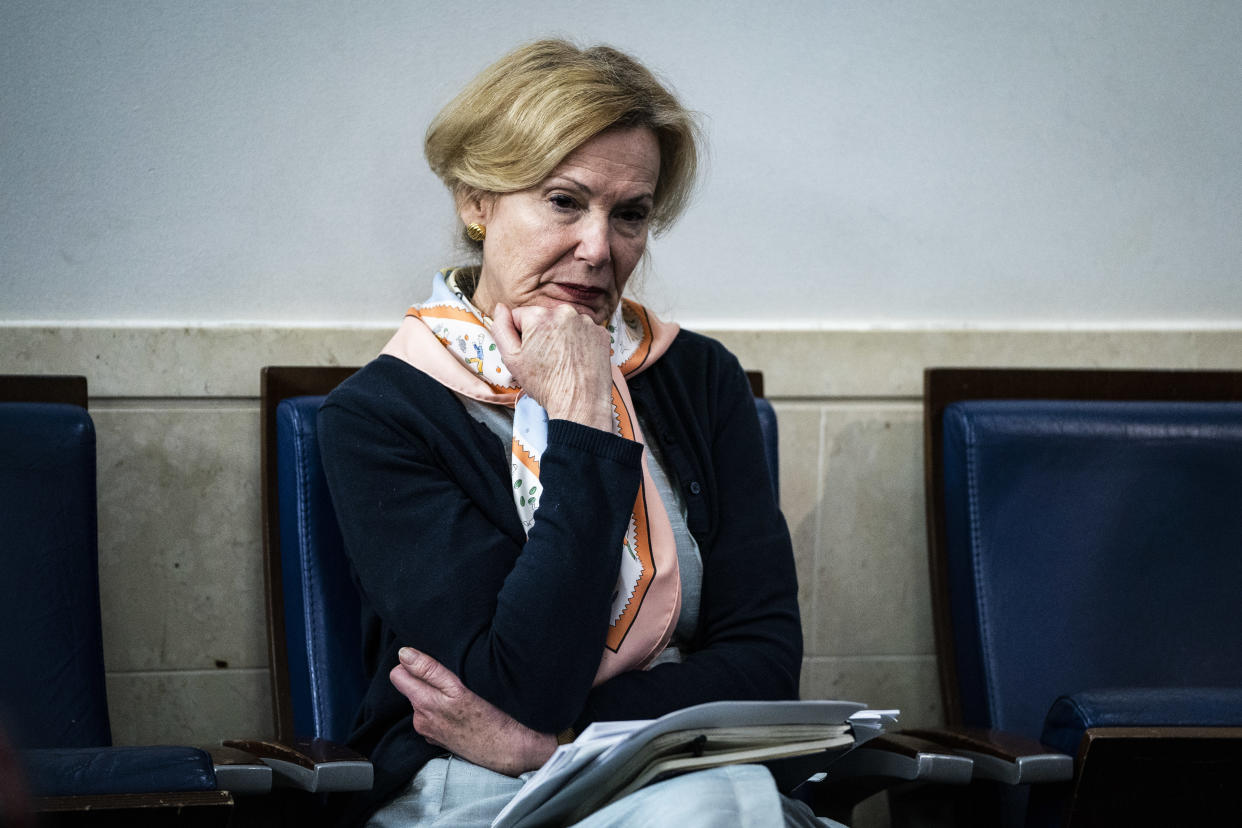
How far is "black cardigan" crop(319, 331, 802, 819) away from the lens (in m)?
1.40

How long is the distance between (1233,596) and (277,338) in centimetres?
171

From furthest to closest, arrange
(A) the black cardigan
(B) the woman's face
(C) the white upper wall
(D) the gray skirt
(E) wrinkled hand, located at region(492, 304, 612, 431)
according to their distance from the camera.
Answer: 1. (C) the white upper wall
2. (B) the woman's face
3. (E) wrinkled hand, located at region(492, 304, 612, 431)
4. (A) the black cardigan
5. (D) the gray skirt

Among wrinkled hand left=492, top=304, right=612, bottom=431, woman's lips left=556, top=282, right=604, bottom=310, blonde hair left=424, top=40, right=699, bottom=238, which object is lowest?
wrinkled hand left=492, top=304, right=612, bottom=431

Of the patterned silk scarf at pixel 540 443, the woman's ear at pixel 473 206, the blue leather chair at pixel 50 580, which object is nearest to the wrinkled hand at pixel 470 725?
the patterned silk scarf at pixel 540 443

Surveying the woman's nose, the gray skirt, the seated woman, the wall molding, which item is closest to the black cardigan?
the seated woman

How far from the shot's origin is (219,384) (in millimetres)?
2068

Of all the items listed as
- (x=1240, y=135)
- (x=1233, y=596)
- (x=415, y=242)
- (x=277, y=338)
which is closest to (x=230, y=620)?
(x=277, y=338)

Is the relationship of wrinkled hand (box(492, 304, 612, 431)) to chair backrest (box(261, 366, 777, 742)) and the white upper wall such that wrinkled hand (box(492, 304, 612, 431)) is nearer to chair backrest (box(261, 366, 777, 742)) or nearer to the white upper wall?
chair backrest (box(261, 366, 777, 742))

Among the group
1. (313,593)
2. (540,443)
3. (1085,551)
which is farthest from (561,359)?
(1085,551)

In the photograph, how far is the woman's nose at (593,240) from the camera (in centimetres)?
162

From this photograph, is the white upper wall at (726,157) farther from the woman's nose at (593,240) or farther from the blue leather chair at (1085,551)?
the woman's nose at (593,240)

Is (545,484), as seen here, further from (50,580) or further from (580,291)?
(50,580)

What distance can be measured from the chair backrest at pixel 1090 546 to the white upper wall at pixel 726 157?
0.37 m

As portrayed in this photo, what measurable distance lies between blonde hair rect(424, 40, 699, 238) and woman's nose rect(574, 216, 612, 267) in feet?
0.30
